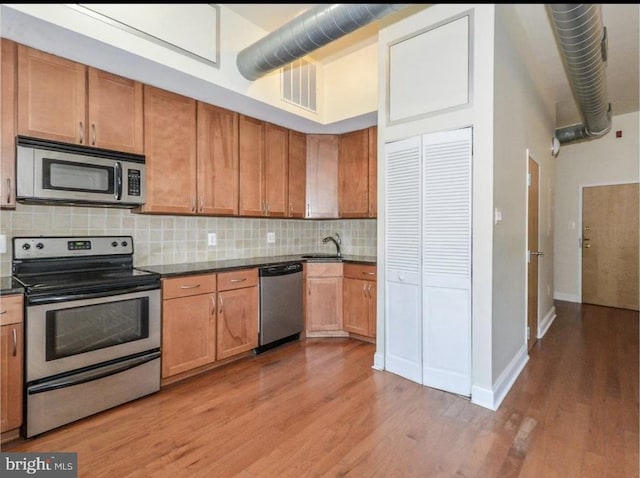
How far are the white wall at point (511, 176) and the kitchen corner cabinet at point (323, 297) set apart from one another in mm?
1681

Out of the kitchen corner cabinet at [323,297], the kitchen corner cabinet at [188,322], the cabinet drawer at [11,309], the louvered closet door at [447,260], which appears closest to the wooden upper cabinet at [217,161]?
the kitchen corner cabinet at [188,322]

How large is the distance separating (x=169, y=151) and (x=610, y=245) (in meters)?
6.07

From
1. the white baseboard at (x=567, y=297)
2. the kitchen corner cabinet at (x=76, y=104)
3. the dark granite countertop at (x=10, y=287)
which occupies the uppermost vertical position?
the kitchen corner cabinet at (x=76, y=104)

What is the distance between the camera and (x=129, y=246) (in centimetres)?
295

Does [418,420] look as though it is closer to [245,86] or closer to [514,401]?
Answer: [514,401]

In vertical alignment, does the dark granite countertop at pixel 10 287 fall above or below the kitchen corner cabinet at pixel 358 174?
below

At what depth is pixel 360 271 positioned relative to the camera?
12.3 ft

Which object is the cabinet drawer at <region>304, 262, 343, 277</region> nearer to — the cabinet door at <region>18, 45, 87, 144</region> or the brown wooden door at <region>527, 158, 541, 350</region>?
the brown wooden door at <region>527, 158, 541, 350</region>

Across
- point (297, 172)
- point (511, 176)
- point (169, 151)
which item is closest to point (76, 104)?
point (169, 151)

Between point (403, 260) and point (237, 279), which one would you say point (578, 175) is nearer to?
point (403, 260)

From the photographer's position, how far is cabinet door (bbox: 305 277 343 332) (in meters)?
3.88

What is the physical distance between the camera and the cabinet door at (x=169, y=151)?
110 inches

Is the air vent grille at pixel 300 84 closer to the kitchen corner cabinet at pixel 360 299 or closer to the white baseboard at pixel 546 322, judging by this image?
the kitchen corner cabinet at pixel 360 299

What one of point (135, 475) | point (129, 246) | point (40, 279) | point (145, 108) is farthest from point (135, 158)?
point (135, 475)
